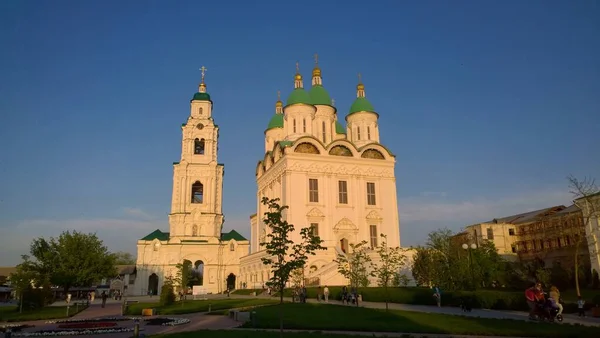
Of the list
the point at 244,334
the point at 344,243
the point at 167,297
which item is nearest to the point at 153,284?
the point at 344,243

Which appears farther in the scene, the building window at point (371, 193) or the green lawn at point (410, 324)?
the building window at point (371, 193)

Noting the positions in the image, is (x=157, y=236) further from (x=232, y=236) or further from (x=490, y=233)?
(x=490, y=233)

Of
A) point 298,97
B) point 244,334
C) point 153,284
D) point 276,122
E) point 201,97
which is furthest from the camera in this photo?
point 201,97

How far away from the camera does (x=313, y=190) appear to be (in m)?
43.4

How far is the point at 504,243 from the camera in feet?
185

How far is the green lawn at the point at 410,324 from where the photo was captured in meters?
12.9

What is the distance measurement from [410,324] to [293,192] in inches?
1071

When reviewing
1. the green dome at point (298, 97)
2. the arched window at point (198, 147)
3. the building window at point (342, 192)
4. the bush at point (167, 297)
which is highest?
the green dome at point (298, 97)

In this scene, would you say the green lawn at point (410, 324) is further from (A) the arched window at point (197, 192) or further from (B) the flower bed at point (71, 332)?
(A) the arched window at point (197, 192)

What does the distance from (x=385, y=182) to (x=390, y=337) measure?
34367mm

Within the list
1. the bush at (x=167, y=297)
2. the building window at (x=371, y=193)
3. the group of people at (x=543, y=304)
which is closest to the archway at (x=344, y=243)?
the building window at (x=371, y=193)

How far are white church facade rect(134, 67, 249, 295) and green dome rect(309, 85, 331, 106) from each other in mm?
15819

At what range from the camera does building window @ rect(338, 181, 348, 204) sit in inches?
1742

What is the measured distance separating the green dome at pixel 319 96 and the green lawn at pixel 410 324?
1357 inches
